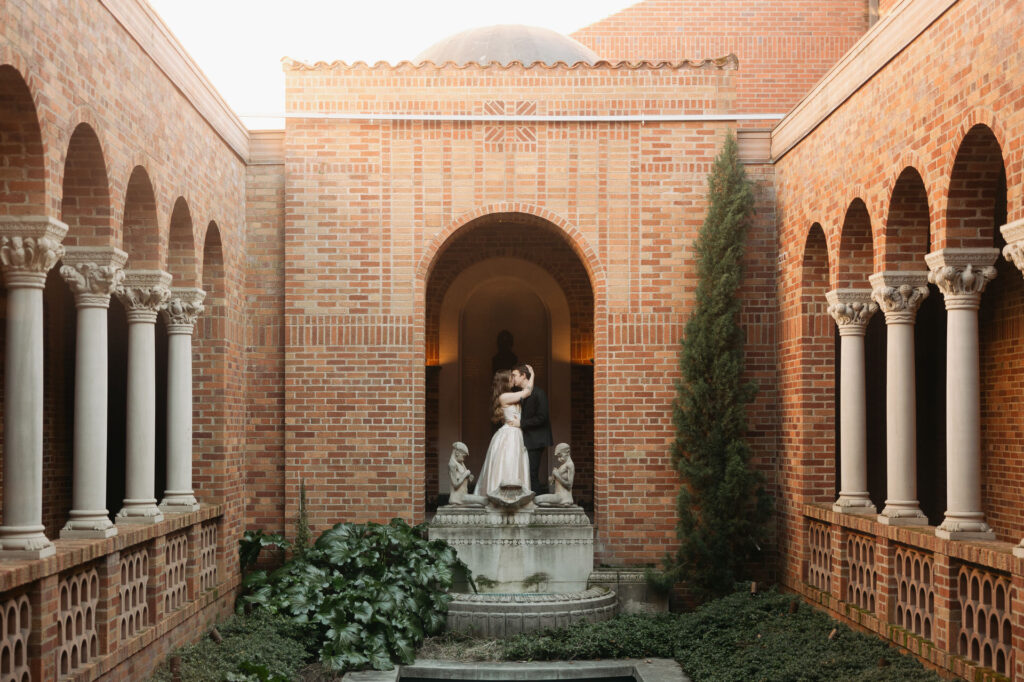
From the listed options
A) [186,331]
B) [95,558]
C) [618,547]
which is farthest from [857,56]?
[95,558]

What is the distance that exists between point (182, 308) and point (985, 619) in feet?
26.2

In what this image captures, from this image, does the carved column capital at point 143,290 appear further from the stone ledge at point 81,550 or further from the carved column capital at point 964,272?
the carved column capital at point 964,272

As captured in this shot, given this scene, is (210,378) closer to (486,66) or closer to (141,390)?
(141,390)

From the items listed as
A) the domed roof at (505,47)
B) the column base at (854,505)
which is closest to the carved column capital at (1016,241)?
the column base at (854,505)

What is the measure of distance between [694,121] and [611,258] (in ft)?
6.45

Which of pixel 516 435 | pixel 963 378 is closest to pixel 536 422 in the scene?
pixel 516 435

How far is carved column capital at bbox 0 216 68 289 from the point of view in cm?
733

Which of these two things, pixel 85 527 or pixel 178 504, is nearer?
pixel 85 527

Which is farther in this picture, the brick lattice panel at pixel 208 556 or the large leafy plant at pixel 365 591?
the brick lattice panel at pixel 208 556

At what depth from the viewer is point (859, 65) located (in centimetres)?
1056

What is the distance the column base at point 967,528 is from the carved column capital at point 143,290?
6973 mm

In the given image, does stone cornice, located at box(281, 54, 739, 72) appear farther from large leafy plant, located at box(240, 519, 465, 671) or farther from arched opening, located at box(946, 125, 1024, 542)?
large leafy plant, located at box(240, 519, 465, 671)

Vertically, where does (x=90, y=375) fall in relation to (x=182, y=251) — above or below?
below

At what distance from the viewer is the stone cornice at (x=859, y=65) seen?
9117mm
